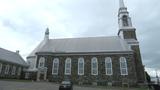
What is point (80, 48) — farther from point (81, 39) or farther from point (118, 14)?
point (118, 14)

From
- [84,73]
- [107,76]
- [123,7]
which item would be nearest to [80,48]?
A: [84,73]

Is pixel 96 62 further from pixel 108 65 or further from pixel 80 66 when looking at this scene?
pixel 80 66

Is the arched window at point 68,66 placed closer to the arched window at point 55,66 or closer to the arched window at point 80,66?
the arched window at point 55,66

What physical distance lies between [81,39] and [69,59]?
8.69m

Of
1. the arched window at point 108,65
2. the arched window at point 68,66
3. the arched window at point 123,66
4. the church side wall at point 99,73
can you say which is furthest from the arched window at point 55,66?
the arched window at point 123,66

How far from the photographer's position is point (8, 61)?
1540 inches

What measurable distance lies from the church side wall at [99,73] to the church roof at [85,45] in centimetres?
176

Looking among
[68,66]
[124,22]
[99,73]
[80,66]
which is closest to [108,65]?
[99,73]

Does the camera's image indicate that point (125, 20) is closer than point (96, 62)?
No

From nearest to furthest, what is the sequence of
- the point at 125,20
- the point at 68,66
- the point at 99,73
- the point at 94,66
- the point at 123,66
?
the point at 123,66
the point at 99,73
the point at 94,66
the point at 68,66
the point at 125,20

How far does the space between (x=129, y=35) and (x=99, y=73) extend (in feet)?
42.2

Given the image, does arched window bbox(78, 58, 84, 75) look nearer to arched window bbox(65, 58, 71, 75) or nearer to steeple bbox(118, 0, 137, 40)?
arched window bbox(65, 58, 71, 75)

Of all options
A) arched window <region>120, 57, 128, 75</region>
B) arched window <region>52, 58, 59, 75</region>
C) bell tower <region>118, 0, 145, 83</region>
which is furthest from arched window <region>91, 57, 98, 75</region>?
bell tower <region>118, 0, 145, 83</region>

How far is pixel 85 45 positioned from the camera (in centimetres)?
4159
